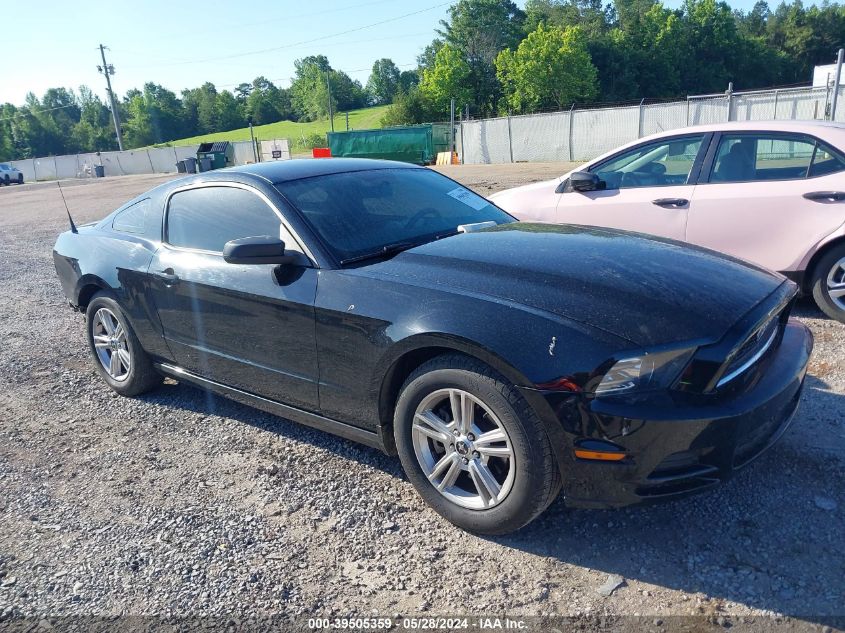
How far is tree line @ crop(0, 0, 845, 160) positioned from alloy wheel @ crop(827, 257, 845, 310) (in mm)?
60033

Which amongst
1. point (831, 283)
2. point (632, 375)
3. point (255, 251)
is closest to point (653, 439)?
point (632, 375)

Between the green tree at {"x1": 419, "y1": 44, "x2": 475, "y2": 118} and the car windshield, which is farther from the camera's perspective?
the green tree at {"x1": 419, "y1": 44, "x2": 475, "y2": 118}

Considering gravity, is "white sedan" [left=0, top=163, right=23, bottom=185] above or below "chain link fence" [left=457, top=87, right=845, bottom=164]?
below

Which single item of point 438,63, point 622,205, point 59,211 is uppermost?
point 438,63

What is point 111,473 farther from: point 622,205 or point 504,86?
point 504,86

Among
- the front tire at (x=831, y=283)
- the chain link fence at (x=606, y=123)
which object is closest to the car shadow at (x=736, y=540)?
the front tire at (x=831, y=283)

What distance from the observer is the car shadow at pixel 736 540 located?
7.73ft

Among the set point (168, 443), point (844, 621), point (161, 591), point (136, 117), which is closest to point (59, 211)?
point (168, 443)

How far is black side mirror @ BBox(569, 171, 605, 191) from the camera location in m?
5.78

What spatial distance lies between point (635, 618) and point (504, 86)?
72.4 metres

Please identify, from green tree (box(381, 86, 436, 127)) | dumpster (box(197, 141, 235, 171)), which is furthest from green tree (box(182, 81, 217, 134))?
dumpster (box(197, 141, 235, 171))

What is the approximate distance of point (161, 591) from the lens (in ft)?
8.48

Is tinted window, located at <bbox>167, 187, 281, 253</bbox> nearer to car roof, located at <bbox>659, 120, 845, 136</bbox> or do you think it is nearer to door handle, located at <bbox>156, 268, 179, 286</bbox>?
door handle, located at <bbox>156, 268, 179, 286</bbox>

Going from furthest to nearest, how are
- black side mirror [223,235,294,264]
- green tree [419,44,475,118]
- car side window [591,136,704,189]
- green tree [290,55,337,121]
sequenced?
green tree [290,55,337,121] → green tree [419,44,475,118] → car side window [591,136,704,189] → black side mirror [223,235,294,264]
